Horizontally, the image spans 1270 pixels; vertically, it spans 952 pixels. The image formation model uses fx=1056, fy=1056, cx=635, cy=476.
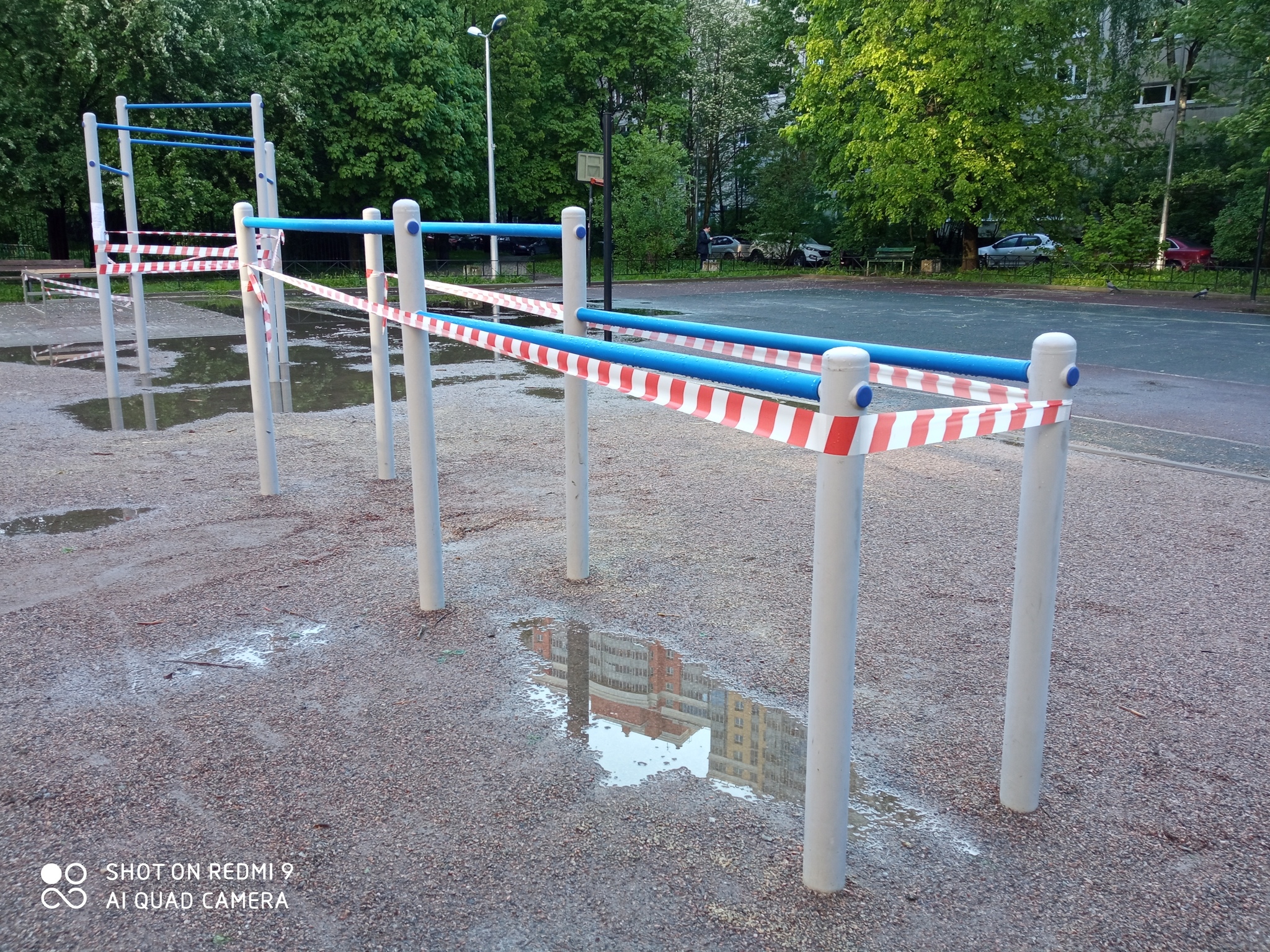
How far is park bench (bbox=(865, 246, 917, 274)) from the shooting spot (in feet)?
127

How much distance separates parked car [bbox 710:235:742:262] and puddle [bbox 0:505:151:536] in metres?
42.6

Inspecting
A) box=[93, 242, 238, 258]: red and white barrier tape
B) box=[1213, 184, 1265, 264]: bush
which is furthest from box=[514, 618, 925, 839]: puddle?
box=[1213, 184, 1265, 264]: bush

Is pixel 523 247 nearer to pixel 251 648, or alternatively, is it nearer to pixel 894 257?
pixel 894 257

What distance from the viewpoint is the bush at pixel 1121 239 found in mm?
30891

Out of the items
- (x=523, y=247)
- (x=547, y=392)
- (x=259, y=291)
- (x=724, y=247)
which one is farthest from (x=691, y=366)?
(x=523, y=247)

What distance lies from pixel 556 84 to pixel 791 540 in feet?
134

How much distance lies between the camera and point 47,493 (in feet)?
21.8

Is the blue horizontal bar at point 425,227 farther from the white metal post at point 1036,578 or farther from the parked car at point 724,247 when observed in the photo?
the parked car at point 724,247

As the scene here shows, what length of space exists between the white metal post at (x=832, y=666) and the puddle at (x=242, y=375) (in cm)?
738

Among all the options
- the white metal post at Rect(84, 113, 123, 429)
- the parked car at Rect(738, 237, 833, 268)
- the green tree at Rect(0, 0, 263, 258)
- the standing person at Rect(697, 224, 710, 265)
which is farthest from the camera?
the parked car at Rect(738, 237, 833, 268)

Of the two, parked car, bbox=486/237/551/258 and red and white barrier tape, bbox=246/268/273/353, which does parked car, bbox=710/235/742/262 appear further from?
red and white barrier tape, bbox=246/268/273/353

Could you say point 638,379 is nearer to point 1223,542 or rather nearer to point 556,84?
point 1223,542

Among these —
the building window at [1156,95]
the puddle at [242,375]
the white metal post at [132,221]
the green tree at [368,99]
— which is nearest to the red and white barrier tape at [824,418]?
the puddle at [242,375]

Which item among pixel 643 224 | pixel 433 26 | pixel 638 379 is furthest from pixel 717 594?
pixel 433 26
